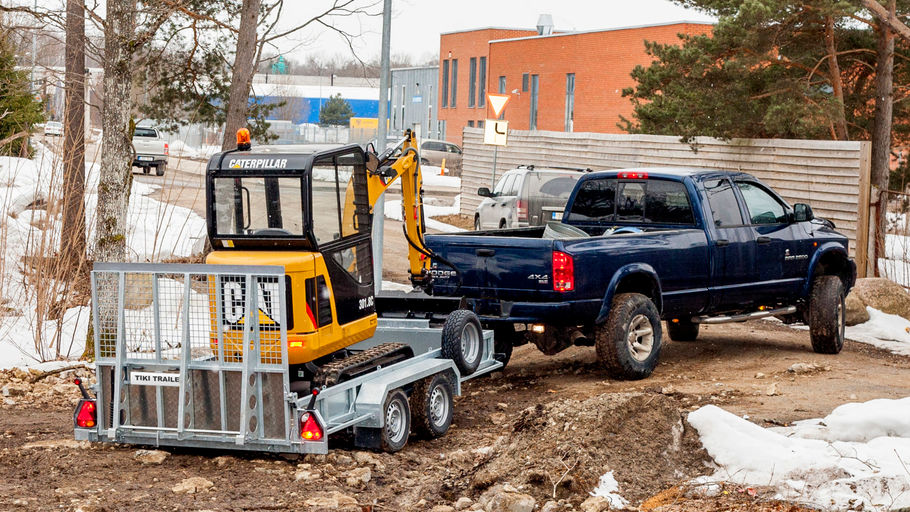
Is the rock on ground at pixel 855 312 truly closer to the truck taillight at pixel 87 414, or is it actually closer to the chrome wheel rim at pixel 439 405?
the chrome wheel rim at pixel 439 405

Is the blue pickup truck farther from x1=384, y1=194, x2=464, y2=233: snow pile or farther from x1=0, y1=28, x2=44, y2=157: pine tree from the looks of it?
x1=384, y1=194, x2=464, y2=233: snow pile

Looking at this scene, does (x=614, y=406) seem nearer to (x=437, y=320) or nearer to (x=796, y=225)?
(x=437, y=320)

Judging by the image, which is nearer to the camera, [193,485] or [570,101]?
[193,485]

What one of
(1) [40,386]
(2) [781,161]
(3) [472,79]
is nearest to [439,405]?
(1) [40,386]

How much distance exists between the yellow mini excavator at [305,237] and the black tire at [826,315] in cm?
594

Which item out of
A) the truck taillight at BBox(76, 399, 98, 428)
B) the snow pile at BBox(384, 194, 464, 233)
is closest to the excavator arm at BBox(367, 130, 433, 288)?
the truck taillight at BBox(76, 399, 98, 428)

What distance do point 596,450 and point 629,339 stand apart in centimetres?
320

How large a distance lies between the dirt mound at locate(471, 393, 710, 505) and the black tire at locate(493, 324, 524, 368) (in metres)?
2.35

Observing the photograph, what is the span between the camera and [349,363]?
27.1 feet

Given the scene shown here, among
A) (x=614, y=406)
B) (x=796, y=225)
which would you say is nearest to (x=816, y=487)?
(x=614, y=406)

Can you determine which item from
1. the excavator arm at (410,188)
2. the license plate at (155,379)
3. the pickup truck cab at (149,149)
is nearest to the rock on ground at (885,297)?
the excavator arm at (410,188)

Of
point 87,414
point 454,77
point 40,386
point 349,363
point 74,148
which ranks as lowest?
point 40,386

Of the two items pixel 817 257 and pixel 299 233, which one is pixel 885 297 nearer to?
pixel 817 257

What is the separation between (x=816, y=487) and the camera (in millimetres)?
6547
